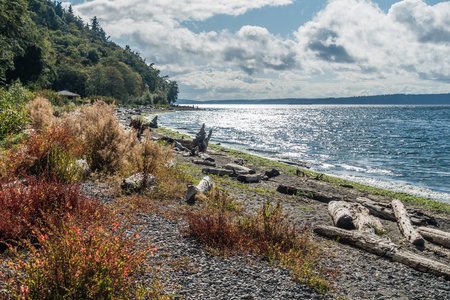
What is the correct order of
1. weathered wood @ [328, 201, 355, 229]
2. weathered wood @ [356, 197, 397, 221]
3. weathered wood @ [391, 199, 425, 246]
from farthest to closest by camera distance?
weathered wood @ [356, 197, 397, 221]
weathered wood @ [328, 201, 355, 229]
weathered wood @ [391, 199, 425, 246]

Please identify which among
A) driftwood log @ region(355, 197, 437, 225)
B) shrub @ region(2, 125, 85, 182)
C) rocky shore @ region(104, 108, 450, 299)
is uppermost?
shrub @ region(2, 125, 85, 182)

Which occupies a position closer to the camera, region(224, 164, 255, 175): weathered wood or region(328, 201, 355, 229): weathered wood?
region(328, 201, 355, 229): weathered wood

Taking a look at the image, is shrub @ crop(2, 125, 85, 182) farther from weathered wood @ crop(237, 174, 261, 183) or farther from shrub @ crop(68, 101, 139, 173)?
weathered wood @ crop(237, 174, 261, 183)

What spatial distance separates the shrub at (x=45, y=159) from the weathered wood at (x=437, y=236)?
34.2 ft

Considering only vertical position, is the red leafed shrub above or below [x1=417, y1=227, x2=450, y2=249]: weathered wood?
above

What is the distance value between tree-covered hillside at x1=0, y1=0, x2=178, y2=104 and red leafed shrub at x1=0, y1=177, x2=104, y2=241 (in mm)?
21197

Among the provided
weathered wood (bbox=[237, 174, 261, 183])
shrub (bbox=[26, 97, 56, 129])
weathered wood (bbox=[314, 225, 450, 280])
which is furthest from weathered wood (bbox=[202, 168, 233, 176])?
weathered wood (bbox=[314, 225, 450, 280])

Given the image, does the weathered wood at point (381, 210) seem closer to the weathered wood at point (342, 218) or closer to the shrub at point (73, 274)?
the weathered wood at point (342, 218)

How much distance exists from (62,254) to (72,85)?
89765 millimetres

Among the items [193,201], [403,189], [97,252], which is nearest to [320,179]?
[403,189]

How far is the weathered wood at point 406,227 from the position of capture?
322 inches

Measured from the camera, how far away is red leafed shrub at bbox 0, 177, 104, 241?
462 centimetres

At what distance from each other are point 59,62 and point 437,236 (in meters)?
103

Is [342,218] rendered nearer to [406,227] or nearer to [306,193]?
[406,227]
